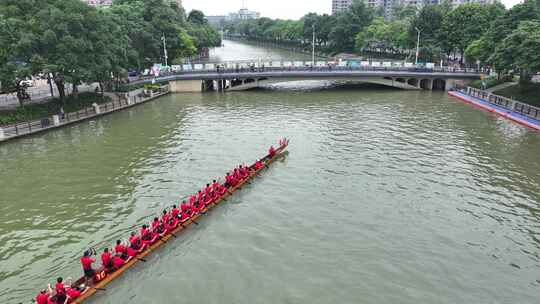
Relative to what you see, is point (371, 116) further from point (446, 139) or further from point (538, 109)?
point (538, 109)

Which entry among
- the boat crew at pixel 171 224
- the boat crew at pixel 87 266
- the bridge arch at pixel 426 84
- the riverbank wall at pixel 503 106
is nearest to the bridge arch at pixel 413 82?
the bridge arch at pixel 426 84

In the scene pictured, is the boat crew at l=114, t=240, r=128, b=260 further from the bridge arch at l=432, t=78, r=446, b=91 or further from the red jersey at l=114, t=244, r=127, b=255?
the bridge arch at l=432, t=78, r=446, b=91

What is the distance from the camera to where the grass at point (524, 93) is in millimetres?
52000

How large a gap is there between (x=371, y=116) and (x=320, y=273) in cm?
3464

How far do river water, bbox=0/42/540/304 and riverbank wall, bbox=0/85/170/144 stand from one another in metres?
1.35

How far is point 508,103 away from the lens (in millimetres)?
51250

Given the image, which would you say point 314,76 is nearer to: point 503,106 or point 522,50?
point 503,106

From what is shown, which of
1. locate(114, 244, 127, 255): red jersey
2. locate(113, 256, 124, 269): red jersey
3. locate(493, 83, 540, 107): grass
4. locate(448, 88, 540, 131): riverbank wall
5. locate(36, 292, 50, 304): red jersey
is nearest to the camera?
locate(36, 292, 50, 304): red jersey

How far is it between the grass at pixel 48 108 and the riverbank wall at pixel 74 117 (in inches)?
62.5

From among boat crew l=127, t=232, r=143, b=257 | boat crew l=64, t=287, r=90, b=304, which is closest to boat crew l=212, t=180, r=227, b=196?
boat crew l=127, t=232, r=143, b=257

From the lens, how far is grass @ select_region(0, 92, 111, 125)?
41500mm

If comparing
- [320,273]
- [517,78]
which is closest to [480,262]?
[320,273]

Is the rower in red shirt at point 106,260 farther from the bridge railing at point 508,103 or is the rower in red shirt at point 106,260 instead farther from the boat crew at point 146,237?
the bridge railing at point 508,103

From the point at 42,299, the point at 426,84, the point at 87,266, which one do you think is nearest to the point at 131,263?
the point at 87,266
